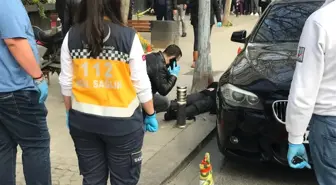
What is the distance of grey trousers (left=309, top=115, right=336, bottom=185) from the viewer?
2.48 metres

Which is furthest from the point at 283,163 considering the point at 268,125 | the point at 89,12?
the point at 89,12

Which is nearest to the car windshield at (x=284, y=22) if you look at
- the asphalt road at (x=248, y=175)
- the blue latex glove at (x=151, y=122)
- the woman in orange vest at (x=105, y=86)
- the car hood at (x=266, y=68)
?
the car hood at (x=266, y=68)

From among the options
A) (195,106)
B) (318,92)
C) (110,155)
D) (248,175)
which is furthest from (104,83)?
(195,106)

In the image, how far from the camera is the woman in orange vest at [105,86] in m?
2.87

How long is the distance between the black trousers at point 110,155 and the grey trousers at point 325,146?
1077 millimetres

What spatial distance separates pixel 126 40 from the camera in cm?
287

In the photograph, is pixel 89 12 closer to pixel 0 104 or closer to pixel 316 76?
pixel 0 104

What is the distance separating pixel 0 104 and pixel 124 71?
96cm

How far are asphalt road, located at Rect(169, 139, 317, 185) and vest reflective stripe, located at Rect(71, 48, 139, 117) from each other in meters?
1.78

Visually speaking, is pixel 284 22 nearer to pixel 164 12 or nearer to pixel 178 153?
pixel 178 153

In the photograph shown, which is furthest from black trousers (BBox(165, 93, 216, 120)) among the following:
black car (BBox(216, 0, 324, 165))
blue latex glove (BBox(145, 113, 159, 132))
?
blue latex glove (BBox(145, 113, 159, 132))

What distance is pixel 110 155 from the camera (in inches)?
121

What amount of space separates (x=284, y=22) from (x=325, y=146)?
353 cm

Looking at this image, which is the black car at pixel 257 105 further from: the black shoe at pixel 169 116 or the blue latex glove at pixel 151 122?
the black shoe at pixel 169 116
